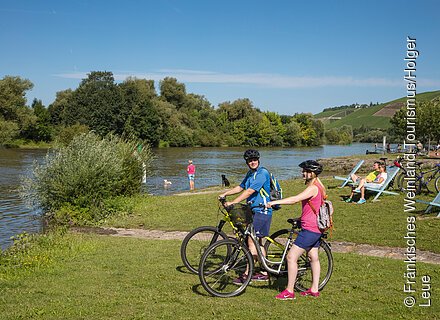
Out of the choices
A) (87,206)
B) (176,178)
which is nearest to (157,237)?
(87,206)

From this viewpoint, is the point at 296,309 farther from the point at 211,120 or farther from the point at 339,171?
the point at 211,120

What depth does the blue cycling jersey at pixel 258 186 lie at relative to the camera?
6723 mm

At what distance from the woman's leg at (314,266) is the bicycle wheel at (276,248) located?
0.41 meters

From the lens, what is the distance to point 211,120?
100312mm

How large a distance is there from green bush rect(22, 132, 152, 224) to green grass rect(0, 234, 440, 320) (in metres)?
7.33

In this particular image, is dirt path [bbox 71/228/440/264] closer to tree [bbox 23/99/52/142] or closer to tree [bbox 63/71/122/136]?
tree [bbox 23/99/52/142]

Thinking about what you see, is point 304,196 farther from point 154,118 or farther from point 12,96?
point 154,118

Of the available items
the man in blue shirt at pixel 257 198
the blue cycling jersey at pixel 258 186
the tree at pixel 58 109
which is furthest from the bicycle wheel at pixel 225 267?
the tree at pixel 58 109

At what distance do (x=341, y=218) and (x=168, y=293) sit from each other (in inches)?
303

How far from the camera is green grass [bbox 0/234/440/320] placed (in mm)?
5465

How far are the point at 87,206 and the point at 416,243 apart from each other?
10955 millimetres

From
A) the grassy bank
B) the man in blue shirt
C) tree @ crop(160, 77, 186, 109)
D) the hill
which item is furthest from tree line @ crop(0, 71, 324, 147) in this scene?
the hill

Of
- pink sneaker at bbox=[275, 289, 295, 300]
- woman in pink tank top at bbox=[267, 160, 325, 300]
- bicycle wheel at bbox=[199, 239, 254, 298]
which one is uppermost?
woman in pink tank top at bbox=[267, 160, 325, 300]

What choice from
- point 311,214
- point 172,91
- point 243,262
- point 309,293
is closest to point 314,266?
point 309,293
